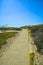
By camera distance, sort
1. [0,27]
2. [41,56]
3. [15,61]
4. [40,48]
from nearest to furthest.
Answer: [15,61]
[41,56]
[40,48]
[0,27]

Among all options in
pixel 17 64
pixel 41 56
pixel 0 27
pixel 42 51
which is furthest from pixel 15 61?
pixel 0 27

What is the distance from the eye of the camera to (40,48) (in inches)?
738

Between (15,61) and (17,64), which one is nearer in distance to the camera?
(17,64)

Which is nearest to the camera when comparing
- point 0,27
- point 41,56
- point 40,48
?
point 41,56

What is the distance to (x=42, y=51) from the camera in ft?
57.6

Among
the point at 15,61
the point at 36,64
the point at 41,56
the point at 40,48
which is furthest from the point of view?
the point at 40,48

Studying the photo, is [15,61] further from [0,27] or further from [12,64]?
[0,27]

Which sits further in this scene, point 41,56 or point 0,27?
point 0,27

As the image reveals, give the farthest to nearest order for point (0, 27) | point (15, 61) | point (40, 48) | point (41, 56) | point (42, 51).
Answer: point (0, 27) < point (40, 48) < point (42, 51) < point (41, 56) < point (15, 61)

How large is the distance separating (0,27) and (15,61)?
111 m

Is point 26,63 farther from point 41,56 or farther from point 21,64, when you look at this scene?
point 41,56

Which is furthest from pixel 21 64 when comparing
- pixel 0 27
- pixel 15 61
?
pixel 0 27

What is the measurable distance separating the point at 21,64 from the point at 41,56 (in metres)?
3.69

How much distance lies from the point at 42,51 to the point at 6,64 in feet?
18.1
